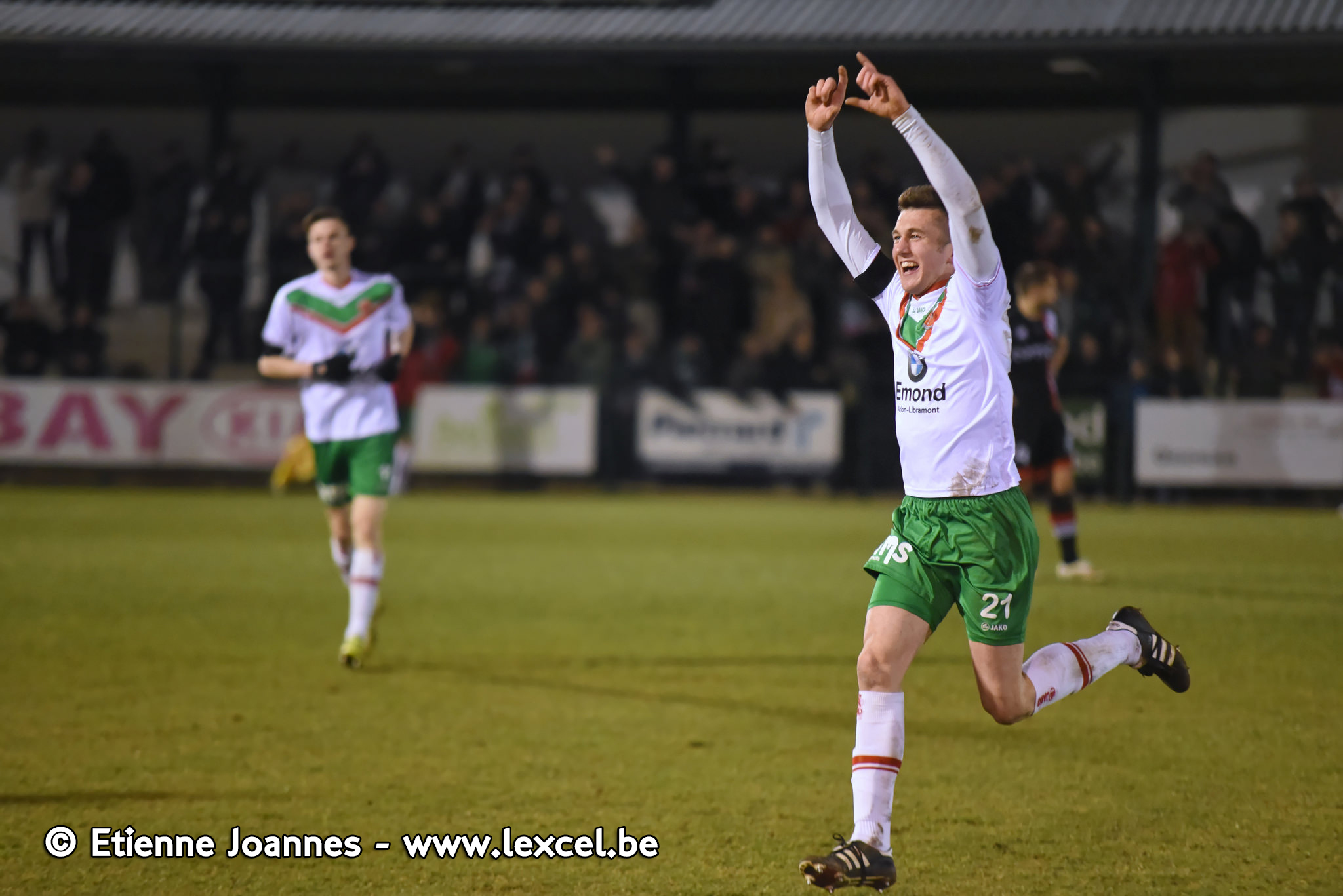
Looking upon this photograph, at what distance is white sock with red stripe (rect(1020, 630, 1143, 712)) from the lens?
476 cm

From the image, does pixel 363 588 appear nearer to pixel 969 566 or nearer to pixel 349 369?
pixel 349 369

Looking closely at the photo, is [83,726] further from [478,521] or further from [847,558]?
[478,521]

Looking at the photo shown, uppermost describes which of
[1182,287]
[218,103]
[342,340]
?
[218,103]

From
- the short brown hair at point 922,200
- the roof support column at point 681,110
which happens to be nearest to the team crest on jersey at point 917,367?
the short brown hair at point 922,200

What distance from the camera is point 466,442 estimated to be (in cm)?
1862

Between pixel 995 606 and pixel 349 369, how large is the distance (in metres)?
4.57

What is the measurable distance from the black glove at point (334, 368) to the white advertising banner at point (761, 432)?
11091mm

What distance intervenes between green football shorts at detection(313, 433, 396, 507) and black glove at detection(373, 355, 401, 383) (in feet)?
1.06

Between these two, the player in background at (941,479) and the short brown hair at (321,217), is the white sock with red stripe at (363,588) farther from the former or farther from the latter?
the player in background at (941,479)

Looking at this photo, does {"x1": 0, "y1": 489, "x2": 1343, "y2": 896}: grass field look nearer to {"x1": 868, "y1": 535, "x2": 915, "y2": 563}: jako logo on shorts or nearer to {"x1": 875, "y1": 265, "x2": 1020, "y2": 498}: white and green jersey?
{"x1": 868, "y1": 535, "x2": 915, "y2": 563}: jako logo on shorts

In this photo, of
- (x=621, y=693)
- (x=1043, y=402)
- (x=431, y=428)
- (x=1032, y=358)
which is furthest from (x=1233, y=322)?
(x=621, y=693)

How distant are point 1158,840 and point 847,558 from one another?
26.2ft

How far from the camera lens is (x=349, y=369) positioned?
7.82 meters

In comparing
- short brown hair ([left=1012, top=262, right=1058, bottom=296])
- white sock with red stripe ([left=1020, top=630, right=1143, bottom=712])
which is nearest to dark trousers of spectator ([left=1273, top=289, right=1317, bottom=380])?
short brown hair ([left=1012, top=262, right=1058, bottom=296])
